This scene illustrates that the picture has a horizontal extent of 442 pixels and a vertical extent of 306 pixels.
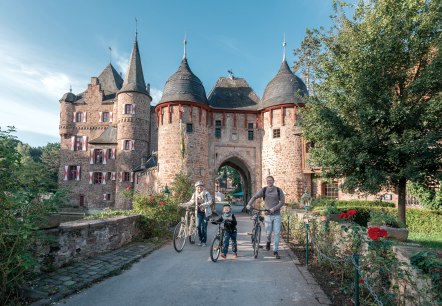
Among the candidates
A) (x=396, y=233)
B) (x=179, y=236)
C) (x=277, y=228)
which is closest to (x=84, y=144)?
(x=179, y=236)

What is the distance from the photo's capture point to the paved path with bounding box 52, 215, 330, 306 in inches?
154

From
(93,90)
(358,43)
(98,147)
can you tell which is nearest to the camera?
(358,43)

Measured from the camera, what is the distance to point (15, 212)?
3.70m

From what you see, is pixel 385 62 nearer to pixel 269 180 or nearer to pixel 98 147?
pixel 269 180

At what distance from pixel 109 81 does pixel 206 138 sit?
2100cm

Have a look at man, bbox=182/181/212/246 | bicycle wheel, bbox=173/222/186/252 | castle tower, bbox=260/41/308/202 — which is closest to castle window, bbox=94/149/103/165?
castle tower, bbox=260/41/308/202

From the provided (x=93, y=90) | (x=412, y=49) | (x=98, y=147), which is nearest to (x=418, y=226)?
(x=412, y=49)

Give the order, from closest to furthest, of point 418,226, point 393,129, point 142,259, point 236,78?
1. point 142,259
2. point 393,129
3. point 418,226
4. point 236,78

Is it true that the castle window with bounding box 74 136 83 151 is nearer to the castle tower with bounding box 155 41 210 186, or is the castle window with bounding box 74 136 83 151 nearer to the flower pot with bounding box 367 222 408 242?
the castle tower with bounding box 155 41 210 186

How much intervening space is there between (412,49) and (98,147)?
31382 mm

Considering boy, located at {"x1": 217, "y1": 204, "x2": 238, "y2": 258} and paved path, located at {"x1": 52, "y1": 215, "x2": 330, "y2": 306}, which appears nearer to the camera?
paved path, located at {"x1": 52, "y1": 215, "x2": 330, "y2": 306}

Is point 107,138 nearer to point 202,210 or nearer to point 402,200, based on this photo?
point 202,210

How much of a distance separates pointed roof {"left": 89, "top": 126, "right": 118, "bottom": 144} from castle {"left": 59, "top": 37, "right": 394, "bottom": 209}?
0.63 ft

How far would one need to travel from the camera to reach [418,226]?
13.0 m
